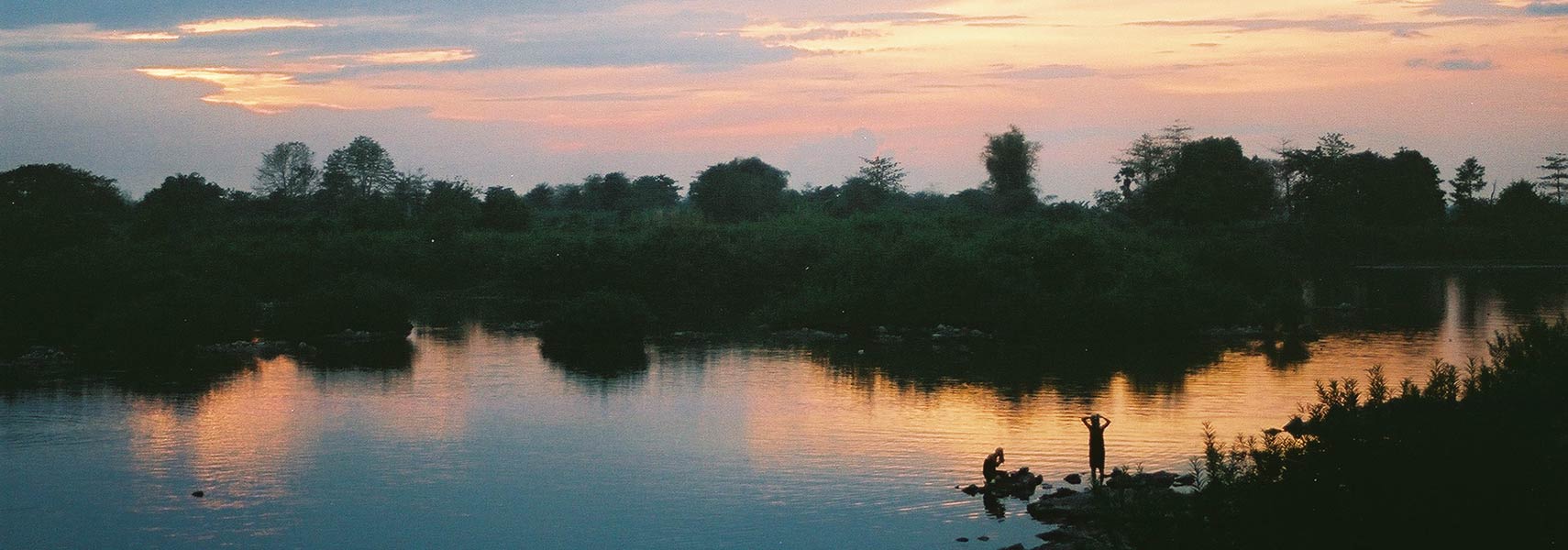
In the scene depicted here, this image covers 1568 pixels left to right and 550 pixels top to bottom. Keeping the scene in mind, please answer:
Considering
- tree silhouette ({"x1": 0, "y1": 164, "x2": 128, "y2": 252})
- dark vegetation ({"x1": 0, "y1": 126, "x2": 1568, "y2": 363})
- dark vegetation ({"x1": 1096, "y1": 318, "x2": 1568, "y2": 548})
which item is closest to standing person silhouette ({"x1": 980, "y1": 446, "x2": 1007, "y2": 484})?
dark vegetation ({"x1": 1096, "y1": 318, "x2": 1568, "y2": 548})

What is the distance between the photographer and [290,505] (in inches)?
565

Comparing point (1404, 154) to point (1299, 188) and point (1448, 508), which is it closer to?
point (1299, 188)

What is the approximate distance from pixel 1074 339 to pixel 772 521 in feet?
56.4

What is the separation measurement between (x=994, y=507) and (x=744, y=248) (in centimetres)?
3022

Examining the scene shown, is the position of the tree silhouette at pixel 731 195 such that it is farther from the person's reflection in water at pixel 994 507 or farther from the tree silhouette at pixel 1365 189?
the person's reflection in water at pixel 994 507

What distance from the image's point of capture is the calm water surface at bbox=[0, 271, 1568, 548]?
13.5 m

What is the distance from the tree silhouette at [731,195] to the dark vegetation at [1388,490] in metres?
48.8

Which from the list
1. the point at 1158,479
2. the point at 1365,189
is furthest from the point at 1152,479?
the point at 1365,189

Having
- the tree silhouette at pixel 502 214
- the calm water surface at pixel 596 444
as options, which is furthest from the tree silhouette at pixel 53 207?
the tree silhouette at pixel 502 214

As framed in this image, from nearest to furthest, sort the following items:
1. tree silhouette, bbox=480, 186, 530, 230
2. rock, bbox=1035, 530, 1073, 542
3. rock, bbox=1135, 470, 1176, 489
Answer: rock, bbox=1035, 530, 1073, 542 < rock, bbox=1135, 470, 1176, 489 < tree silhouette, bbox=480, 186, 530, 230

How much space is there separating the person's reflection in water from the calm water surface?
0.07 m

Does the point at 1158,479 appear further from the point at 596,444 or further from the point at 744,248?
the point at 744,248

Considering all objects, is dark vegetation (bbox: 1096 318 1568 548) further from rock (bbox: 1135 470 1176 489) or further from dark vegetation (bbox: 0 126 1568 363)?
dark vegetation (bbox: 0 126 1568 363)

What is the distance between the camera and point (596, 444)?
1781cm
